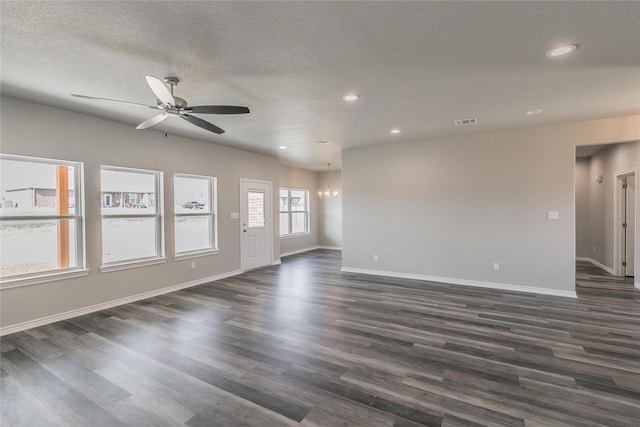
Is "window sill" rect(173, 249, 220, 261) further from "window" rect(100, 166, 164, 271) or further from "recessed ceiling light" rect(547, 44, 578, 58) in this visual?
"recessed ceiling light" rect(547, 44, 578, 58)

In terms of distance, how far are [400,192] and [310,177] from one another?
468 centimetres

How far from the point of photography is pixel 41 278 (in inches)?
144

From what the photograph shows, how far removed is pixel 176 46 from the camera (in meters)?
2.37

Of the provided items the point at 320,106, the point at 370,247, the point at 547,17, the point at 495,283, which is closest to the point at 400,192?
the point at 370,247

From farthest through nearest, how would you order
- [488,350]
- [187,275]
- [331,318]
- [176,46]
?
[187,275], [331,318], [488,350], [176,46]

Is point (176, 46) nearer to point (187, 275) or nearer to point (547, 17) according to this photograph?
point (547, 17)

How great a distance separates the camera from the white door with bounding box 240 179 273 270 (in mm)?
6672

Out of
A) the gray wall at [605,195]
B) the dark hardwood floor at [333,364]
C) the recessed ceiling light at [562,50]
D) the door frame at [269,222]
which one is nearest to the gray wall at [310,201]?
the door frame at [269,222]

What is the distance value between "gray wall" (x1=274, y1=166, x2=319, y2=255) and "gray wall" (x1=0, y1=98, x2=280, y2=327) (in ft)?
9.07

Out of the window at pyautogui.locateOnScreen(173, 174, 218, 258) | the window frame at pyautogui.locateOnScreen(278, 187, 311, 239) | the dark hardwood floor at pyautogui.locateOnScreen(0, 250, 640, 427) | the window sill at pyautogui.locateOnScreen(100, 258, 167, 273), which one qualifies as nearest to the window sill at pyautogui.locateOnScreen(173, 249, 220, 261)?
the window at pyautogui.locateOnScreen(173, 174, 218, 258)

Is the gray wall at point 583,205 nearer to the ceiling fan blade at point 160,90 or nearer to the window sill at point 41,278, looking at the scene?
the ceiling fan blade at point 160,90

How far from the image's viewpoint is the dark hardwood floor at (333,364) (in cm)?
204

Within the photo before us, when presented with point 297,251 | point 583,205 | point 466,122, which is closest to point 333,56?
point 466,122

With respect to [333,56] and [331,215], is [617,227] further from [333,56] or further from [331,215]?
[331,215]
